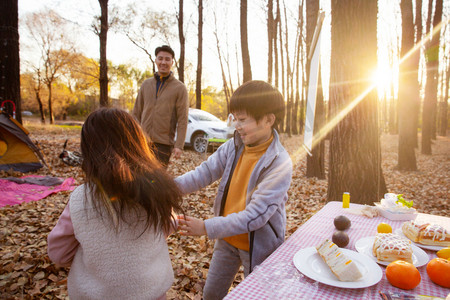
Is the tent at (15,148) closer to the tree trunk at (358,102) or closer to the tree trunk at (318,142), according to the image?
the tree trunk at (358,102)

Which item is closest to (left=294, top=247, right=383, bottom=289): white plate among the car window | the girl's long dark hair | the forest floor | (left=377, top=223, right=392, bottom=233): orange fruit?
(left=377, top=223, right=392, bottom=233): orange fruit

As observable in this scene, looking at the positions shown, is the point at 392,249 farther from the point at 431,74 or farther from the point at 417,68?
the point at 431,74

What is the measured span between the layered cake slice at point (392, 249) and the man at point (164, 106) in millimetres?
3516

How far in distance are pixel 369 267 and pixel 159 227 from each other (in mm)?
1010

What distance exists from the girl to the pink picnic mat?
4483 millimetres

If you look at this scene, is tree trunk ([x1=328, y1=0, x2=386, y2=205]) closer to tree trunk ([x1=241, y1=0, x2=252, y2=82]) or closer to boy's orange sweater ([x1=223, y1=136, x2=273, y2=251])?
boy's orange sweater ([x1=223, y1=136, x2=273, y2=251])

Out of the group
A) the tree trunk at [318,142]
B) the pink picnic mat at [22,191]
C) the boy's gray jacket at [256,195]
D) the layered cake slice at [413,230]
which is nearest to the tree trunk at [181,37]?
the tree trunk at [318,142]

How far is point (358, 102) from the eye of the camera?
375 cm

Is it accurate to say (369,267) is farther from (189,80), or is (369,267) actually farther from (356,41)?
(189,80)

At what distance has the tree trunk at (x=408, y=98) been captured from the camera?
9414 millimetres

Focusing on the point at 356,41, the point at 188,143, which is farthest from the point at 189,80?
the point at 356,41

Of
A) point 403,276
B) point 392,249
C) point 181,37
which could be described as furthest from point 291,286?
point 181,37

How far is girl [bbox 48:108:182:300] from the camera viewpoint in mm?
1242

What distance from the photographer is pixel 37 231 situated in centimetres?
387
